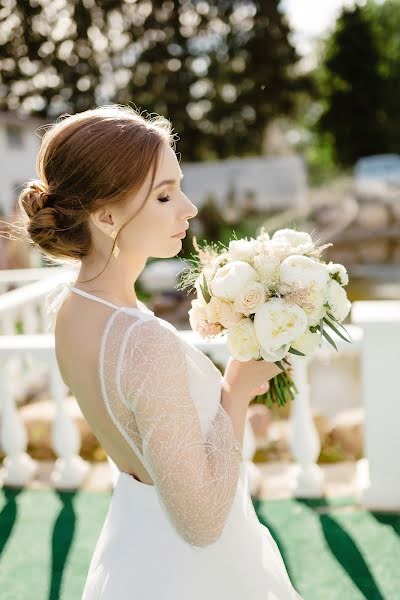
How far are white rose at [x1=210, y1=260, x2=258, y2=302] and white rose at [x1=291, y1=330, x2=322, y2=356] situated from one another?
21cm

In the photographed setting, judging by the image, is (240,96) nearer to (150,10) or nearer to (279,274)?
(150,10)

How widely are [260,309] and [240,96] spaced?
2716 centimetres

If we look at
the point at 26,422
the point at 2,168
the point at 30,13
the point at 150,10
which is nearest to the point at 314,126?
the point at 150,10

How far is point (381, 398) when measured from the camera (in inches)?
128

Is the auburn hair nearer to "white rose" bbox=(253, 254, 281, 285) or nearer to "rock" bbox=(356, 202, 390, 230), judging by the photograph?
"white rose" bbox=(253, 254, 281, 285)

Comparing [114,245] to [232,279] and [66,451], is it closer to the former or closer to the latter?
[232,279]

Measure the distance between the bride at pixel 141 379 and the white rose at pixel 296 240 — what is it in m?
0.32

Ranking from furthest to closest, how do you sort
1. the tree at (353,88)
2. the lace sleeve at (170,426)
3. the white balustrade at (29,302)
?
the tree at (353,88)
the white balustrade at (29,302)
the lace sleeve at (170,426)

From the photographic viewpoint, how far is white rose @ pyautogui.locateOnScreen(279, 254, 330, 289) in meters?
1.73

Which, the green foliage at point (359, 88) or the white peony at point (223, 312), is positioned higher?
the white peony at point (223, 312)

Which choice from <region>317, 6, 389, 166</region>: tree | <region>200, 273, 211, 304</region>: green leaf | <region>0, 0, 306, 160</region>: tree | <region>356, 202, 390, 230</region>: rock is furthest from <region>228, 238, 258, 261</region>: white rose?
<region>317, 6, 389, 166</region>: tree

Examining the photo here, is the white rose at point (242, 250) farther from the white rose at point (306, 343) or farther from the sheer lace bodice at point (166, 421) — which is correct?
the sheer lace bodice at point (166, 421)

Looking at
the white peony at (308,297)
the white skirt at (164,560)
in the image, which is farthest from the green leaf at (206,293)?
the white skirt at (164,560)

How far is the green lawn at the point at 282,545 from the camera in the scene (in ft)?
9.39
